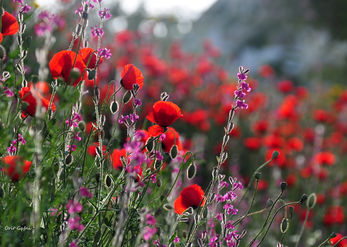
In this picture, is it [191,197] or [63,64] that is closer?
[63,64]

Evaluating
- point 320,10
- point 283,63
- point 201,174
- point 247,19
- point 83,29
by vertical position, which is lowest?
point 201,174

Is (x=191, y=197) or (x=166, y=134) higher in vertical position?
(x=166, y=134)

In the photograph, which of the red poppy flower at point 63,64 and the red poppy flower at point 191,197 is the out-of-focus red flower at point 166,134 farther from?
the red poppy flower at point 63,64

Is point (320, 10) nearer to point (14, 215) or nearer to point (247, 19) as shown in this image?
point (247, 19)

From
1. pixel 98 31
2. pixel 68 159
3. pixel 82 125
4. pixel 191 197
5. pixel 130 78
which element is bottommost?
pixel 191 197

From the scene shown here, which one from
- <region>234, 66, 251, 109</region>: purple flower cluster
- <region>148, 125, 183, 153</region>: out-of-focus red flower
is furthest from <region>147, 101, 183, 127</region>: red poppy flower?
<region>234, 66, 251, 109</region>: purple flower cluster

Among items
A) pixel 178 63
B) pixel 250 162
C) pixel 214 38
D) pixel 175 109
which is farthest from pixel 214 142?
pixel 214 38

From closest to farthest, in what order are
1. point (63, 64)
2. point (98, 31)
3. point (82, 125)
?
point (63, 64)
point (98, 31)
point (82, 125)

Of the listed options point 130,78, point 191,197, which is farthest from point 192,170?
point 130,78

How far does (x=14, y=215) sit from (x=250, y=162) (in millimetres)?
4022

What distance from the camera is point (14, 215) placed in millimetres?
968

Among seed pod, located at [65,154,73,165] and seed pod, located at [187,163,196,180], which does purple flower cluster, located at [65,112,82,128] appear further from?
seed pod, located at [187,163,196,180]

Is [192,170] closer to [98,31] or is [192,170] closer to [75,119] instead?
[75,119]

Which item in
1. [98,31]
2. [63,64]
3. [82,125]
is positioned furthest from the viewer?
[82,125]
